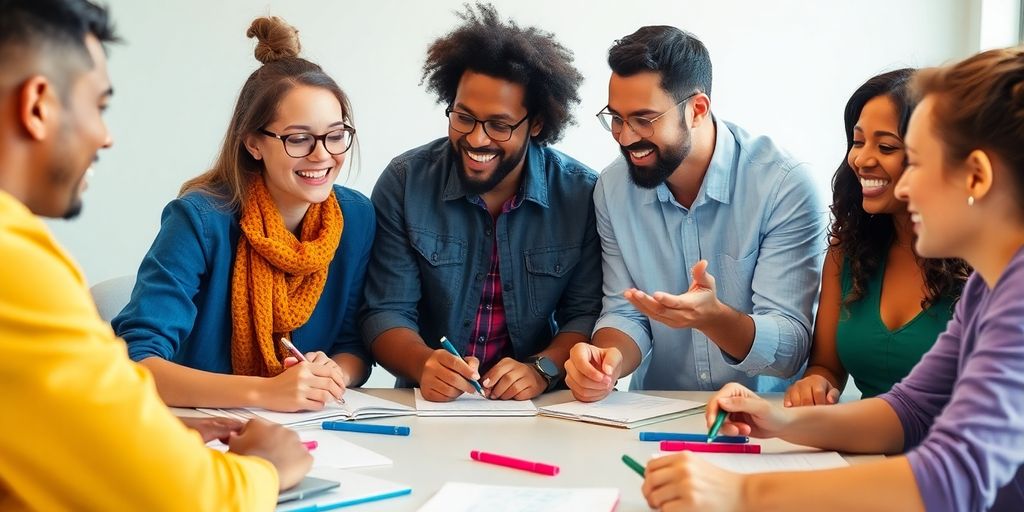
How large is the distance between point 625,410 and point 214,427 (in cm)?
76

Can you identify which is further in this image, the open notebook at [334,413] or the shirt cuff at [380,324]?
the shirt cuff at [380,324]

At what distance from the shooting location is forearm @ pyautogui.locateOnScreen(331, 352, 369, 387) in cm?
236

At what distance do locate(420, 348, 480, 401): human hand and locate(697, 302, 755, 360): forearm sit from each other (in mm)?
496

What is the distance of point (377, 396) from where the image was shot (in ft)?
7.07

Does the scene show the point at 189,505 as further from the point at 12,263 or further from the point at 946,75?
the point at 946,75

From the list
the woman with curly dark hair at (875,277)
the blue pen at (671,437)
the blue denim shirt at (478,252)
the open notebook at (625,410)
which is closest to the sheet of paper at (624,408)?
the open notebook at (625,410)

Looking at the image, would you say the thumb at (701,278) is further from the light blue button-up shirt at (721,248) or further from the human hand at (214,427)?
the human hand at (214,427)

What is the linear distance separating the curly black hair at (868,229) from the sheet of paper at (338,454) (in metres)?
1.11

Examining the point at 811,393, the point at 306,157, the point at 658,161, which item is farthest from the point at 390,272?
the point at 811,393

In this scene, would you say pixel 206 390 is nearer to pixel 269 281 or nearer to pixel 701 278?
pixel 269 281

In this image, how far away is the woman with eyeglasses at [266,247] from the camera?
2174 mm

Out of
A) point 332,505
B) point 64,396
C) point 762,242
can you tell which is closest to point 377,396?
point 332,505

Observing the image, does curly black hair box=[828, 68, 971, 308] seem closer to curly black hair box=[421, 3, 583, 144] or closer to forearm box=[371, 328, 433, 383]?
curly black hair box=[421, 3, 583, 144]

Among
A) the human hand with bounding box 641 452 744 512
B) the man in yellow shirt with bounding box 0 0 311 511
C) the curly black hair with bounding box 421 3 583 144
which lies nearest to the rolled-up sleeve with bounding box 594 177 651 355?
the curly black hair with bounding box 421 3 583 144
